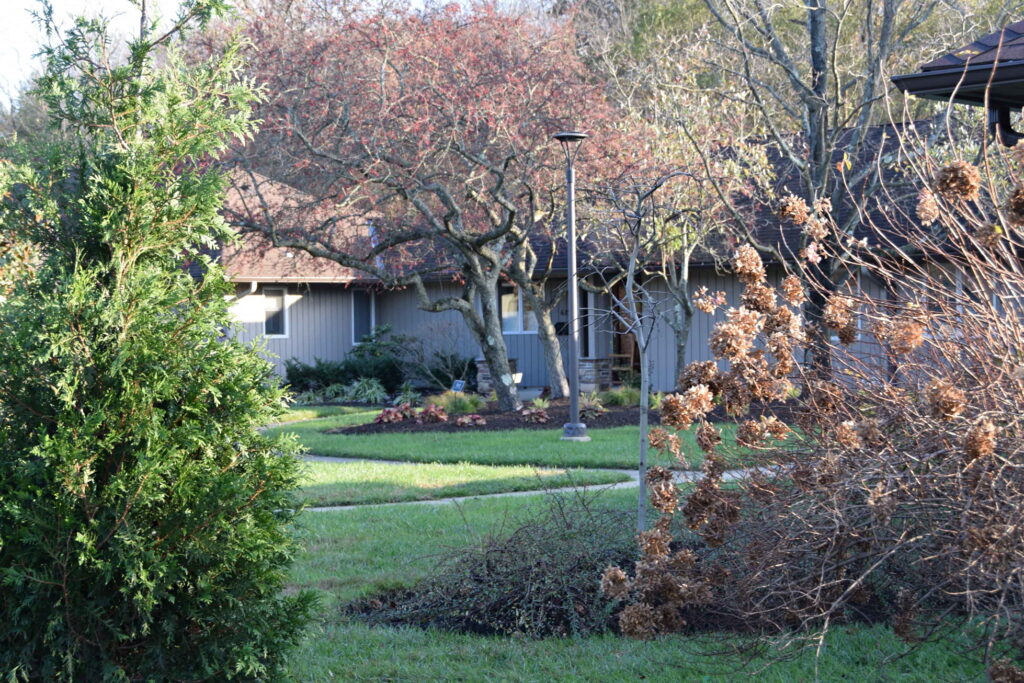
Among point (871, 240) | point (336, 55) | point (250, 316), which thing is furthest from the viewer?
point (250, 316)

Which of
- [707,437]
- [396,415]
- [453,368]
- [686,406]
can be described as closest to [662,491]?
[707,437]

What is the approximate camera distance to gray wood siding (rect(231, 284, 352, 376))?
2594 centimetres

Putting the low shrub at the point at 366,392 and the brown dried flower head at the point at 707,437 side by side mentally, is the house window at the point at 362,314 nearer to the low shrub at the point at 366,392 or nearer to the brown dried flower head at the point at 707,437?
the low shrub at the point at 366,392

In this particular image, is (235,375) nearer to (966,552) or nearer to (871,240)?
(966,552)

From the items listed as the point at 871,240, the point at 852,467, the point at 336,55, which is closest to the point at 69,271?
the point at 852,467

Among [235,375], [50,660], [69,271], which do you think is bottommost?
[50,660]

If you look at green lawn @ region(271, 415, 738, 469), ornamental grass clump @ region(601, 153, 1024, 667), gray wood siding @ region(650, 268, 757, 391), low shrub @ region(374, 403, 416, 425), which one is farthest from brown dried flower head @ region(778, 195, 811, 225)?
gray wood siding @ region(650, 268, 757, 391)

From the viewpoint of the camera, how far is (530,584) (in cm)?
584

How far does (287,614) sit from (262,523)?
1.39 feet

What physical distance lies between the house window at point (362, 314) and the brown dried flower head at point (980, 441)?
24257mm

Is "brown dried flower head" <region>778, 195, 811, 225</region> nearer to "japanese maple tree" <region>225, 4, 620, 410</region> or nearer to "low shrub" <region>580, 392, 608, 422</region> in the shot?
"japanese maple tree" <region>225, 4, 620, 410</region>

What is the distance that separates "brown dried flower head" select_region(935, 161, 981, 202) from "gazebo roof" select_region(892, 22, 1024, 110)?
2485 mm

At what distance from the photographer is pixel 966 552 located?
3773 mm

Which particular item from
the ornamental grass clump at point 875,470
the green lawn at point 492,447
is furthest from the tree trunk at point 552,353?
the ornamental grass clump at point 875,470
